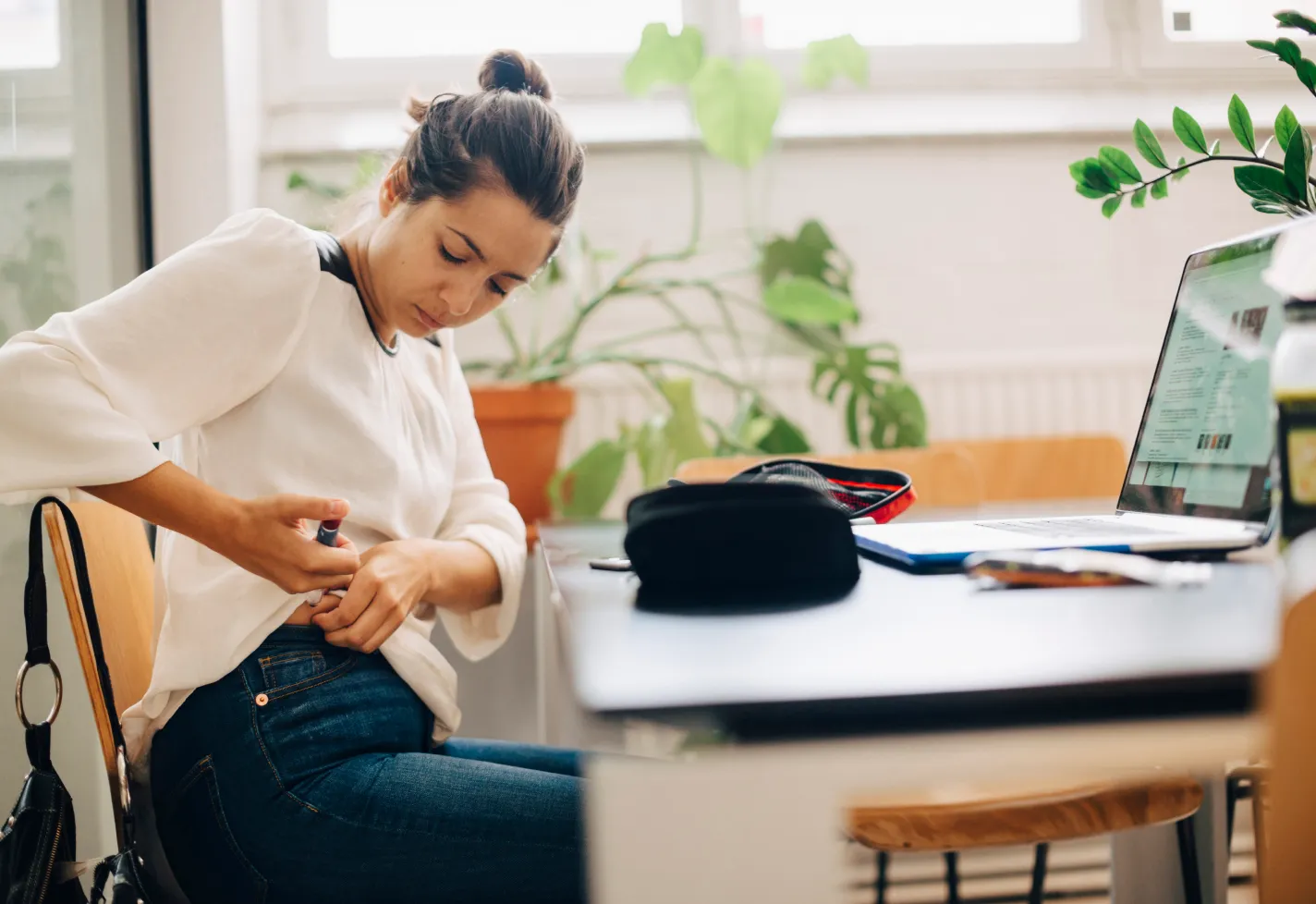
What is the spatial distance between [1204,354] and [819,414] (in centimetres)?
151

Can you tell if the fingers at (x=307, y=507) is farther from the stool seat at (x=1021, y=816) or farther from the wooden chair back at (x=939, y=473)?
the wooden chair back at (x=939, y=473)

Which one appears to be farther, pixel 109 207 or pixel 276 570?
pixel 109 207

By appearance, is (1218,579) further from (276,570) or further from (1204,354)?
(276,570)

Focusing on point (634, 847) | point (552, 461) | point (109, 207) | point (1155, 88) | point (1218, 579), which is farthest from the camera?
point (1155, 88)

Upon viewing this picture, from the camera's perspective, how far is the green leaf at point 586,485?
73.0 inches

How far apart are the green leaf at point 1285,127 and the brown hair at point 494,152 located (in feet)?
2.08

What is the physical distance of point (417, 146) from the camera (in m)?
1.04

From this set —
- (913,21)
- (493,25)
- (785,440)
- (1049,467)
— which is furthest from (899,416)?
(493,25)

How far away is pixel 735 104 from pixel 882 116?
1.65ft

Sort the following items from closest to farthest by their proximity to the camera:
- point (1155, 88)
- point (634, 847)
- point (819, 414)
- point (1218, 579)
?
point (634, 847)
point (1218, 579)
point (819, 414)
point (1155, 88)

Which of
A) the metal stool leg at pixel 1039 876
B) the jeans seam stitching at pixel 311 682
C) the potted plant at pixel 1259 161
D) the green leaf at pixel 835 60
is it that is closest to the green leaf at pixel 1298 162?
the potted plant at pixel 1259 161

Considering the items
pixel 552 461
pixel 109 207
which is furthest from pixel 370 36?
pixel 552 461

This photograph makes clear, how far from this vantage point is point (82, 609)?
2.41 ft

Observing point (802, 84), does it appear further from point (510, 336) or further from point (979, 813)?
point (979, 813)
